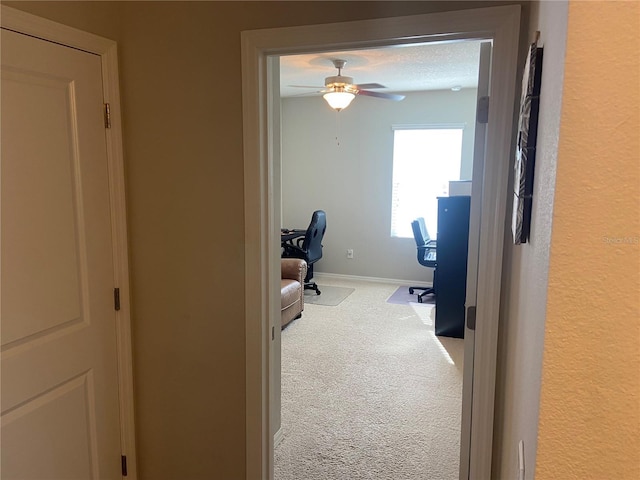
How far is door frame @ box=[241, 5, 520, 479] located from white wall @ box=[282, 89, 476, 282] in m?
4.58

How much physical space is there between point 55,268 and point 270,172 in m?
0.87

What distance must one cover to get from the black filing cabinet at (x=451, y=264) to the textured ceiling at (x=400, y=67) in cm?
128

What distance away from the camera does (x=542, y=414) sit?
615mm

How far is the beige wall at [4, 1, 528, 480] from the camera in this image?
68.5 inches

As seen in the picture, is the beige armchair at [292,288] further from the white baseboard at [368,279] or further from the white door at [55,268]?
the white door at [55,268]

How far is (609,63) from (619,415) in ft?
1.48

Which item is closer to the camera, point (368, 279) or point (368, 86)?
point (368, 86)

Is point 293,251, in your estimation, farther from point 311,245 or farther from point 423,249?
point 423,249

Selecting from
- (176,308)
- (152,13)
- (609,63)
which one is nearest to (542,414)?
(609,63)

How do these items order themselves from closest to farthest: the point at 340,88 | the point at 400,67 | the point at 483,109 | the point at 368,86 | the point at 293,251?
1. the point at 483,109
2. the point at 340,88
3. the point at 368,86
4. the point at 400,67
5. the point at 293,251

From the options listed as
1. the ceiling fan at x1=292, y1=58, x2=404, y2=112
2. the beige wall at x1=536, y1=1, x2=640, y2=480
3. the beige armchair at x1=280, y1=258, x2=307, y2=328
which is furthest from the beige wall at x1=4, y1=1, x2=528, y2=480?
the ceiling fan at x1=292, y1=58, x2=404, y2=112

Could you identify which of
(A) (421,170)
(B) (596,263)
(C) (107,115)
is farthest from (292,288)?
(B) (596,263)

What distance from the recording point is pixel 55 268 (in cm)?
165

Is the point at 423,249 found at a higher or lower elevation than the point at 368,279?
higher
